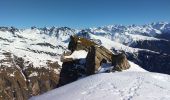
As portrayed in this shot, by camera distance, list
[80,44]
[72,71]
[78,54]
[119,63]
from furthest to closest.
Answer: [80,44], [78,54], [72,71], [119,63]

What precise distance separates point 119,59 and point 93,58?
9278 millimetres

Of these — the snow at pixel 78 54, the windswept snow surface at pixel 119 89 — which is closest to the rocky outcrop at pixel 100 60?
the snow at pixel 78 54

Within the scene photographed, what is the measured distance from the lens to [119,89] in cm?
3669

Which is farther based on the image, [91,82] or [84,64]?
[84,64]

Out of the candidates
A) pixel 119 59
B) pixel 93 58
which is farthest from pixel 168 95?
pixel 93 58

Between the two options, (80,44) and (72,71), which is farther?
(80,44)

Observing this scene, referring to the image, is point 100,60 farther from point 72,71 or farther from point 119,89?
point 119,89

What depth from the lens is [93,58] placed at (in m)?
75.4

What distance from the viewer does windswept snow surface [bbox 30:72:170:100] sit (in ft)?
108

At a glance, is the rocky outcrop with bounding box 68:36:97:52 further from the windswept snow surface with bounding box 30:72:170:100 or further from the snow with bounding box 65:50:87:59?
the windswept snow surface with bounding box 30:72:170:100

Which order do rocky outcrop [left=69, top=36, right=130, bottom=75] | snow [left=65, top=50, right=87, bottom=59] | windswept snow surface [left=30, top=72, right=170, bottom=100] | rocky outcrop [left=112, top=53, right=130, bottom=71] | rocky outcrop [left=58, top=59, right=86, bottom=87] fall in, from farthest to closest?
snow [left=65, top=50, right=87, bottom=59]
rocky outcrop [left=58, top=59, right=86, bottom=87]
rocky outcrop [left=69, top=36, right=130, bottom=75]
rocky outcrop [left=112, top=53, right=130, bottom=71]
windswept snow surface [left=30, top=72, right=170, bottom=100]

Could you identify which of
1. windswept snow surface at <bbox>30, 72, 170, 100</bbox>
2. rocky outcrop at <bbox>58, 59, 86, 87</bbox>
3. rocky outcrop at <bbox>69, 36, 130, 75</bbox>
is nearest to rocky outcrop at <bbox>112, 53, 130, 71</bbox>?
rocky outcrop at <bbox>69, 36, 130, 75</bbox>

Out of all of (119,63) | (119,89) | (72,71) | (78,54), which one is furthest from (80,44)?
(119,89)

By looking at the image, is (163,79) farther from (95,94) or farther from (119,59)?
(119,59)
